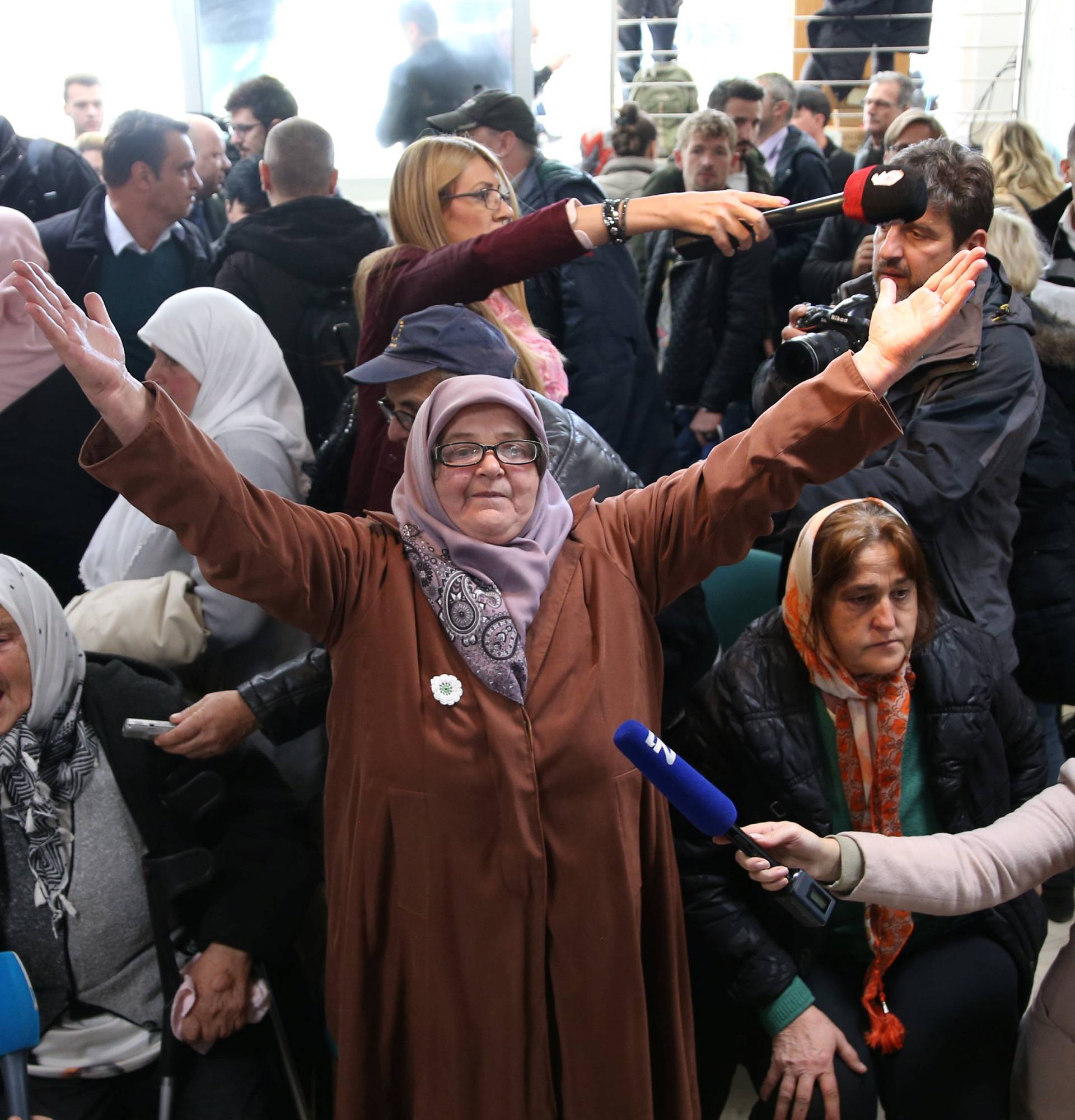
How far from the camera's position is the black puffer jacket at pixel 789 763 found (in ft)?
6.43

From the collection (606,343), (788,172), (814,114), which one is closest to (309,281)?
(606,343)

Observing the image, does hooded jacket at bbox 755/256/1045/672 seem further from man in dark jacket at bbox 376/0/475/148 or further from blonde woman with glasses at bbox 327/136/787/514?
man in dark jacket at bbox 376/0/475/148

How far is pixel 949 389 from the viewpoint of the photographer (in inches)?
83.4

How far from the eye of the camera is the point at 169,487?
54.8 inches

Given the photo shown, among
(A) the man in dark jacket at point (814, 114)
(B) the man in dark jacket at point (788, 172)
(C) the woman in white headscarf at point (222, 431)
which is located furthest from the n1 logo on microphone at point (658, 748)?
(A) the man in dark jacket at point (814, 114)

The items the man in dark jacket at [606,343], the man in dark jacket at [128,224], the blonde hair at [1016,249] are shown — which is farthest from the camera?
the man in dark jacket at [128,224]

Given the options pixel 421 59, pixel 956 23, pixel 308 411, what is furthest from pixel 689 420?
pixel 956 23

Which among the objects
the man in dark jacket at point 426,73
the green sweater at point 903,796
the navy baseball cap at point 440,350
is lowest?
the green sweater at point 903,796

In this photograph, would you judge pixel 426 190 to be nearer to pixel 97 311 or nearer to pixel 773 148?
pixel 97 311

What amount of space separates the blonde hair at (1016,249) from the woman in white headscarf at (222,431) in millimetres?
1647

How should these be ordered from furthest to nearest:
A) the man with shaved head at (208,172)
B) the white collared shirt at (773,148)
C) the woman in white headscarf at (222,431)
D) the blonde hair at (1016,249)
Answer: the white collared shirt at (773,148), the man with shaved head at (208,172), the blonde hair at (1016,249), the woman in white headscarf at (222,431)

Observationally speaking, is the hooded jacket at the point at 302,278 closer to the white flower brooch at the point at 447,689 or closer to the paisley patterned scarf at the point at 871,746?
the paisley patterned scarf at the point at 871,746

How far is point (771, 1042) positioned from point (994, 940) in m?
0.44

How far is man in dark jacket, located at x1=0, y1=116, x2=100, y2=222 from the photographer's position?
390cm
